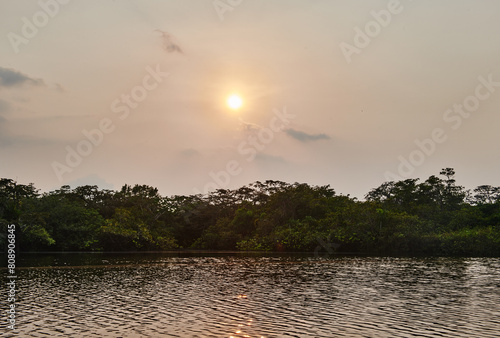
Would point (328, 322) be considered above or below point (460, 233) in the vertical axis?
below

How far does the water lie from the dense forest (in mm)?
46573

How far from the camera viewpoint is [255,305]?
30234 millimetres

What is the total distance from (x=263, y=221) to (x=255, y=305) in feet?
282

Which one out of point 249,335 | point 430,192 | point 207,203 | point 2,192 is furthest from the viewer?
point 207,203

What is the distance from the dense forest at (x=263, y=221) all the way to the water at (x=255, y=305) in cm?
4657

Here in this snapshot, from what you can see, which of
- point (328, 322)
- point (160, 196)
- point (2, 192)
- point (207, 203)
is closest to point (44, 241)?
point (2, 192)

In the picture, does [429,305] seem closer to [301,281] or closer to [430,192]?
[301,281]

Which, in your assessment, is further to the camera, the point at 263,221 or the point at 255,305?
the point at 263,221

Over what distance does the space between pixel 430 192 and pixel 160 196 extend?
77744 millimetres

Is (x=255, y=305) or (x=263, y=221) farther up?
(x=263, y=221)

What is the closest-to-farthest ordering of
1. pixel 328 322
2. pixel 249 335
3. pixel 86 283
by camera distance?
pixel 249 335, pixel 328 322, pixel 86 283

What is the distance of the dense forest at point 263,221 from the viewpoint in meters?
93.0

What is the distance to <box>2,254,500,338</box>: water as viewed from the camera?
22.6 m

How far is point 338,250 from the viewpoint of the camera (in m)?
105
